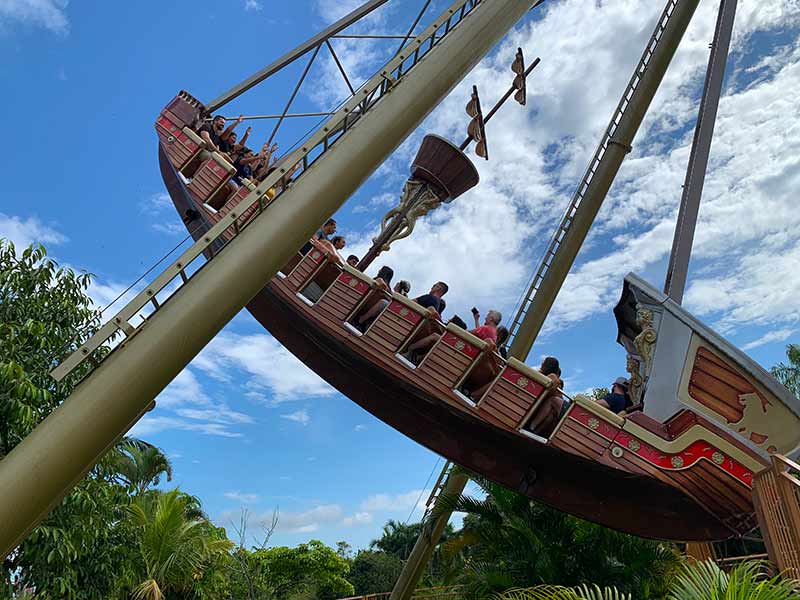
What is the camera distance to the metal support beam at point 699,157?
6.25 meters

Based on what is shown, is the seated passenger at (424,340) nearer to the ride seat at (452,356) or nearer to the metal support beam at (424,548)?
the ride seat at (452,356)

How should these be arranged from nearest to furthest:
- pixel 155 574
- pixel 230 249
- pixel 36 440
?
pixel 36 440, pixel 230 249, pixel 155 574

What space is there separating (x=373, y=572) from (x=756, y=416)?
2363 centimetres

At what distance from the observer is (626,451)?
15.5 feet

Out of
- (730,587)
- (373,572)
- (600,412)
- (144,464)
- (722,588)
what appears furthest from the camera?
(373,572)

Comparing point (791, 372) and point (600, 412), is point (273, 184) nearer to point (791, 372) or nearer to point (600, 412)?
point (600, 412)

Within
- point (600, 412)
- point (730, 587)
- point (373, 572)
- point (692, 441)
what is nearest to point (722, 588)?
point (730, 587)

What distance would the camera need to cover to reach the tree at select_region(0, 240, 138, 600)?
4.84 meters

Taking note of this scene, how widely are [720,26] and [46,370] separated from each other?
348 inches

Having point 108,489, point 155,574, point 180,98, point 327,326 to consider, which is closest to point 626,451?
point 327,326

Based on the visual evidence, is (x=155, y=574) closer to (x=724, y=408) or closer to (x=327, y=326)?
(x=327, y=326)

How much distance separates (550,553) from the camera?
7.23m

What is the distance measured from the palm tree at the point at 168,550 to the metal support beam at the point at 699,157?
826 centimetres

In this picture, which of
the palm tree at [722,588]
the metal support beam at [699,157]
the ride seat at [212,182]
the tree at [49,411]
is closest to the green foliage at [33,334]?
the tree at [49,411]
